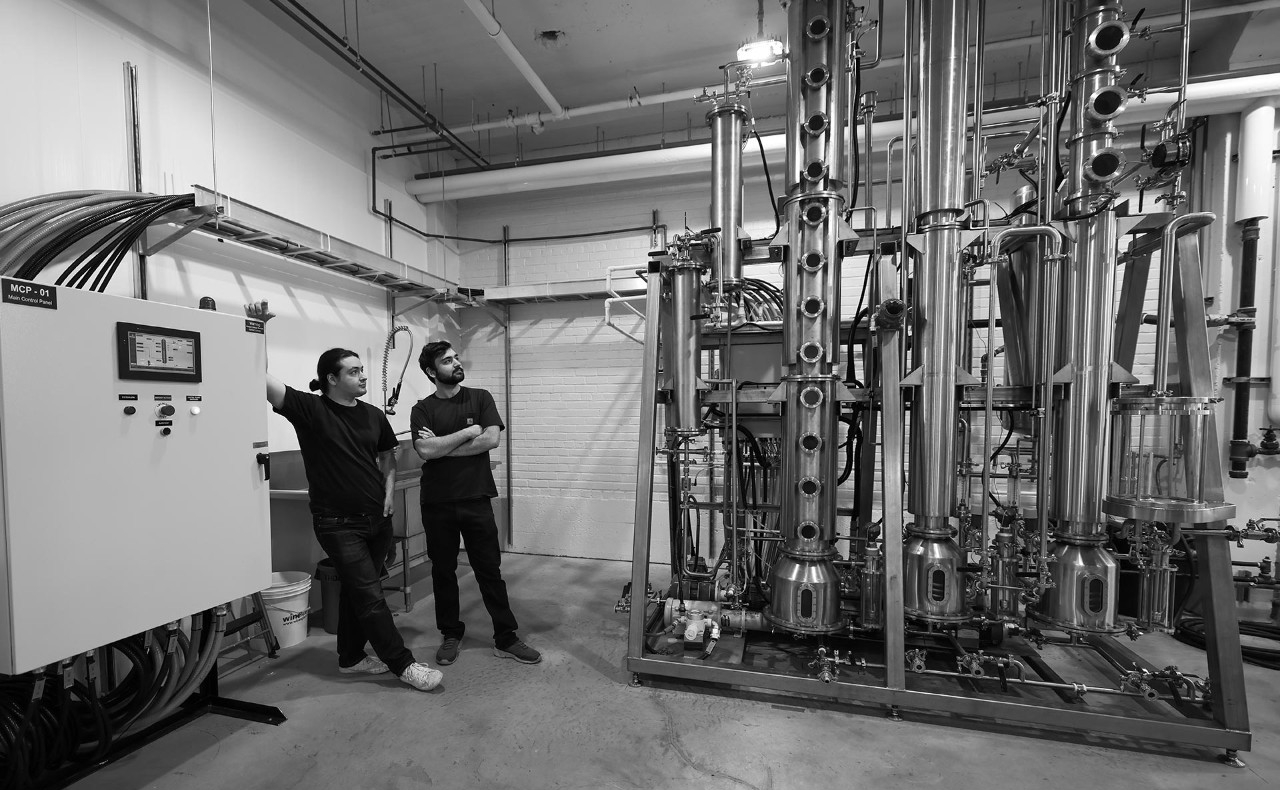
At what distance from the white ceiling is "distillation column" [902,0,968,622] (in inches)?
55.8

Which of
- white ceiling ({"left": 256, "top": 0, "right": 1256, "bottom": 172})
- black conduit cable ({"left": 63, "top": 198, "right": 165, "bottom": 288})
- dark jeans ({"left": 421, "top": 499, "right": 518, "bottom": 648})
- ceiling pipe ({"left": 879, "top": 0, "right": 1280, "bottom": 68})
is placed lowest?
dark jeans ({"left": 421, "top": 499, "right": 518, "bottom": 648})

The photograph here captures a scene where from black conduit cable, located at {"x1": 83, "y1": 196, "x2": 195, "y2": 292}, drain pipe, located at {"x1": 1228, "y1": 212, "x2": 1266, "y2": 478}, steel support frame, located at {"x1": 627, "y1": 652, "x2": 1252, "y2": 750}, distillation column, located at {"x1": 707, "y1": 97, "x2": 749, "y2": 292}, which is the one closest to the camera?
steel support frame, located at {"x1": 627, "y1": 652, "x2": 1252, "y2": 750}

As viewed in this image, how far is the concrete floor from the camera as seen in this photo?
1.94 metres

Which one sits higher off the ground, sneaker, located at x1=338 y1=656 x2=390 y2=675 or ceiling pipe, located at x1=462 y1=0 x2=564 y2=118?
ceiling pipe, located at x1=462 y1=0 x2=564 y2=118

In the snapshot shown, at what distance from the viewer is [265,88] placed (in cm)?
341

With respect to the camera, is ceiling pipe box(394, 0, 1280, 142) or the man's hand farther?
ceiling pipe box(394, 0, 1280, 142)

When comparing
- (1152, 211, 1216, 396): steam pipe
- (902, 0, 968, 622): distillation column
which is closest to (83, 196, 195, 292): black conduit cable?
(902, 0, 968, 622): distillation column

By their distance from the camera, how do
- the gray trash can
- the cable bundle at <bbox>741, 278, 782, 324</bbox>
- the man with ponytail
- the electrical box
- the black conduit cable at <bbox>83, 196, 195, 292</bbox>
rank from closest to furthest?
the electrical box < the black conduit cable at <bbox>83, 196, 195, 292</bbox> < the man with ponytail < the gray trash can < the cable bundle at <bbox>741, 278, 782, 324</bbox>

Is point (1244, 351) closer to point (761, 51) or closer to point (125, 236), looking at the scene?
point (761, 51)

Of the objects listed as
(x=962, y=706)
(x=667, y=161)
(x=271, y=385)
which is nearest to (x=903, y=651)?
(x=962, y=706)

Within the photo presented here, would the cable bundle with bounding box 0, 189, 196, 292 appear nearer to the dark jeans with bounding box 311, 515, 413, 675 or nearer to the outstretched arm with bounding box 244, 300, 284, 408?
the outstretched arm with bounding box 244, 300, 284, 408

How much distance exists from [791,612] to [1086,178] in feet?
7.48

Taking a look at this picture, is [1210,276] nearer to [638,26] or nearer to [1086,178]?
[1086,178]

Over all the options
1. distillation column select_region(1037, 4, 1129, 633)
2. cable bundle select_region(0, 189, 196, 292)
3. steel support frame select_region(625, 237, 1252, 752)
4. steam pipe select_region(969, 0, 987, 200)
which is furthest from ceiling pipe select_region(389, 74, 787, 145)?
cable bundle select_region(0, 189, 196, 292)
